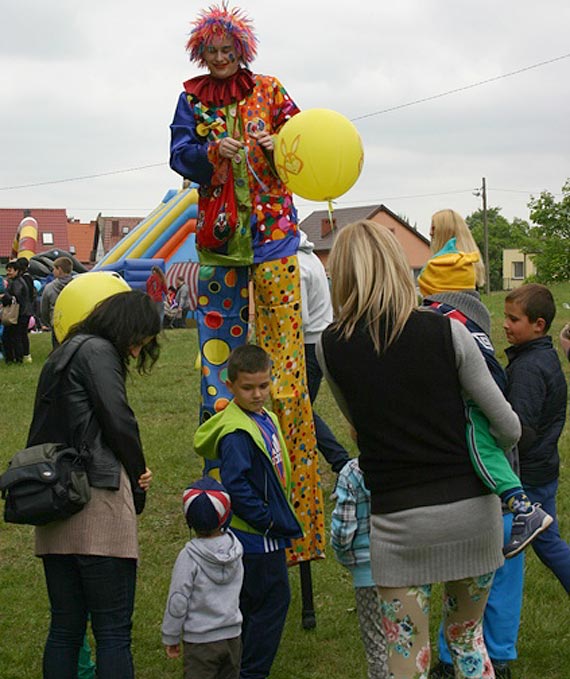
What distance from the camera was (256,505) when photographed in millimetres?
4109

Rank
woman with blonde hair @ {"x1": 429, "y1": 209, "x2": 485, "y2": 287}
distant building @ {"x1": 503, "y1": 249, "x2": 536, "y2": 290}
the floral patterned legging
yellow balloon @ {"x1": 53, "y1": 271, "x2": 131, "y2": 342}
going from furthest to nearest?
distant building @ {"x1": 503, "y1": 249, "x2": 536, "y2": 290} < yellow balloon @ {"x1": 53, "y1": 271, "x2": 131, "y2": 342} < woman with blonde hair @ {"x1": 429, "y1": 209, "x2": 485, "y2": 287} < the floral patterned legging

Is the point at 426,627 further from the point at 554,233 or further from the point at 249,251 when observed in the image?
the point at 554,233

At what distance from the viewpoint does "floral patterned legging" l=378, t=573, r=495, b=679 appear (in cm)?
336

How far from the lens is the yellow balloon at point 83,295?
4.68 meters

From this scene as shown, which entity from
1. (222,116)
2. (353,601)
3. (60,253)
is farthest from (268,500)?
(60,253)

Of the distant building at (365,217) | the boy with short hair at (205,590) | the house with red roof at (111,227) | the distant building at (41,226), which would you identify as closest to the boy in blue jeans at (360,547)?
the boy with short hair at (205,590)

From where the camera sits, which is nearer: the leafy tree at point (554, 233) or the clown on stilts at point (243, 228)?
the clown on stilts at point (243, 228)

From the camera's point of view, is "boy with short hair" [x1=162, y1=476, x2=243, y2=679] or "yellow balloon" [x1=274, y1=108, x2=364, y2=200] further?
"yellow balloon" [x1=274, y1=108, x2=364, y2=200]

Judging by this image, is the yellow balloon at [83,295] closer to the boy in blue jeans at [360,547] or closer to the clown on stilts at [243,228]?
the clown on stilts at [243,228]

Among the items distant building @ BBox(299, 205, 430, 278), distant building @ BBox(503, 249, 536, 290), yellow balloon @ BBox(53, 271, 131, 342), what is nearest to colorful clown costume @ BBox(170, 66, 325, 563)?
yellow balloon @ BBox(53, 271, 131, 342)

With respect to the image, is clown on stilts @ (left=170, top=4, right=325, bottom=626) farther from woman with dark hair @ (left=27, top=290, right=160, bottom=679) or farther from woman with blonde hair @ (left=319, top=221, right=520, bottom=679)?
woman with blonde hair @ (left=319, top=221, right=520, bottom=679)

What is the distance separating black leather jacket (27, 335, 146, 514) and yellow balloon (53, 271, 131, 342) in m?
0.80

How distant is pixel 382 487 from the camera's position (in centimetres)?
331

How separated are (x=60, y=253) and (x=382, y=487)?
73.5 feet
